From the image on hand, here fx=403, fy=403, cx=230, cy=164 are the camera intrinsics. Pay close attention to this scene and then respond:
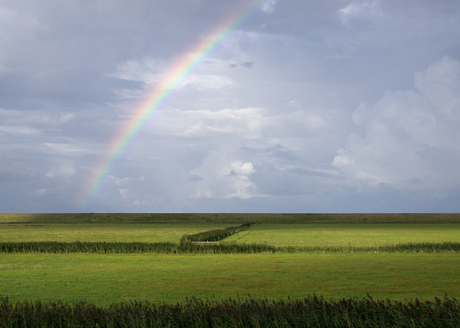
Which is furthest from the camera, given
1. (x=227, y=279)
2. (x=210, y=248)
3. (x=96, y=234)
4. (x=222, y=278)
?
(x=96, y=234)

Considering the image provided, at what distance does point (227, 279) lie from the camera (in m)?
20.5

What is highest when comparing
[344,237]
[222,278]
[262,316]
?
[262,316]

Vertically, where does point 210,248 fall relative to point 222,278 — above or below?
below

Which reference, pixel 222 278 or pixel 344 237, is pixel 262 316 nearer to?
pixel 222 278

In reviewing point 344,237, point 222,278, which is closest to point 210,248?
point 222,278

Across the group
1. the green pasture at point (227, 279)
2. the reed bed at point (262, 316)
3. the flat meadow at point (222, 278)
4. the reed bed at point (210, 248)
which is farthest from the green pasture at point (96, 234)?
the reed bed at point (262, 316)

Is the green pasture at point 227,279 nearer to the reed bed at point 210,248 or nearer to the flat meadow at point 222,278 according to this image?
the flat meadow at point 222,278

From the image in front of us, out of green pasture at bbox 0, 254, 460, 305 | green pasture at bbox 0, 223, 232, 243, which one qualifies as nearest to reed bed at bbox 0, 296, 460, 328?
green pasture at bbox 0, 254, 460, 305

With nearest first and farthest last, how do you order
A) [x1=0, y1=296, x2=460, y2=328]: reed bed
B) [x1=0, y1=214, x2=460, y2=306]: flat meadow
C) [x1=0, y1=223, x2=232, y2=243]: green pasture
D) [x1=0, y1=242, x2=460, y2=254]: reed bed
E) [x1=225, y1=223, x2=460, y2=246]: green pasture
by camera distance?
[x1=0, y1=296, x2=460, y2=328]: reed bed → [x1=0, y1=214, x2=460, y2=306]: flat meadow → [x1=0, y1=242, x2=460, y2=254]: reed bed → [x1=225, y1=223, x2=460, y2=246]: green pasture → [x1=0, y1=223, x2=232, y2=243]: green pasture

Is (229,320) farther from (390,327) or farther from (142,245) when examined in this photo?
(142,245)

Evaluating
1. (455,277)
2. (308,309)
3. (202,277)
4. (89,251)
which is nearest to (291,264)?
(202,277)

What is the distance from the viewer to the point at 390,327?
9.98 m

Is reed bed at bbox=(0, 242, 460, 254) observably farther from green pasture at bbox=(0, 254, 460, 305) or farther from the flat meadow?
green pasture at bbox=(0, 254, 460, 305)

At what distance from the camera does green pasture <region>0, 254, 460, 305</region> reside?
55.4 ft
